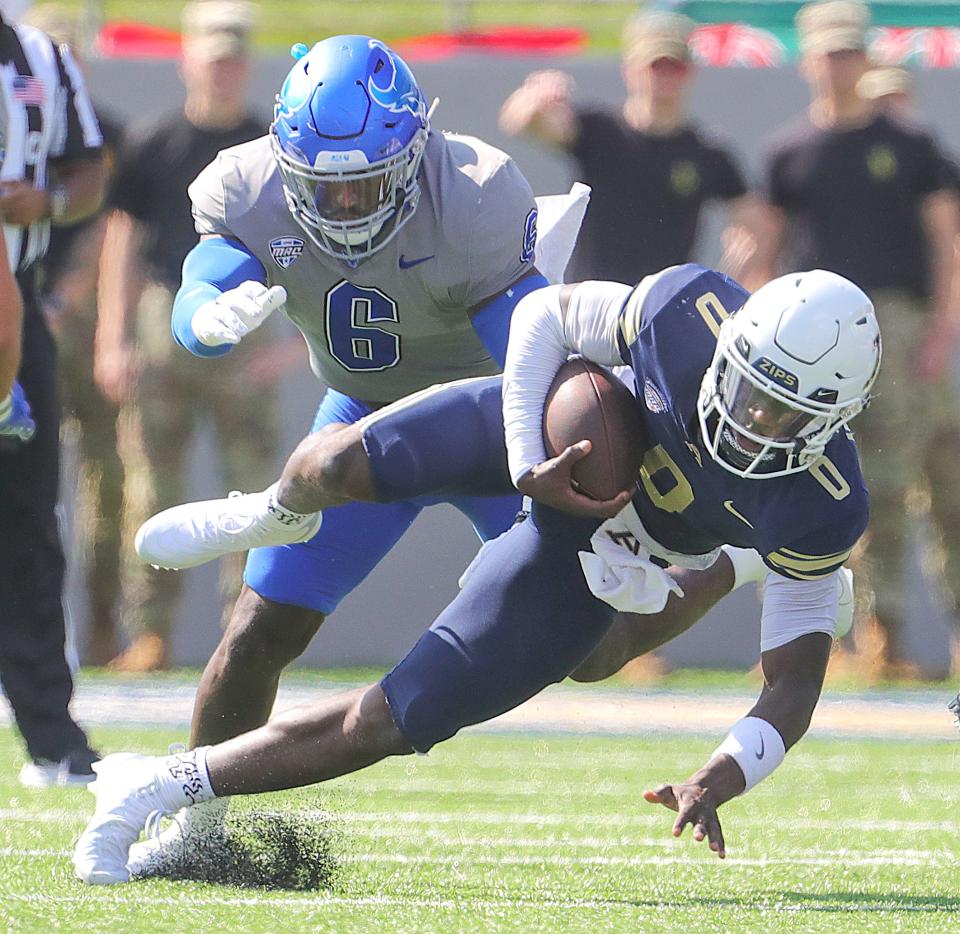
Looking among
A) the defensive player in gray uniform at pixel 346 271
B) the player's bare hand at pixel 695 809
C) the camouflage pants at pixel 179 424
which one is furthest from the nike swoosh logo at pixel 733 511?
the camouflage pants at pixel 179 424

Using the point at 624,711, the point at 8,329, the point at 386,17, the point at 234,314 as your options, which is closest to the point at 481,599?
the point at 234,314

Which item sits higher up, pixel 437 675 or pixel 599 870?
pixel 437 675

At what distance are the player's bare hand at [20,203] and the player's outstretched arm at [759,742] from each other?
90.0 inches

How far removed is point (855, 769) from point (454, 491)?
6.99ft

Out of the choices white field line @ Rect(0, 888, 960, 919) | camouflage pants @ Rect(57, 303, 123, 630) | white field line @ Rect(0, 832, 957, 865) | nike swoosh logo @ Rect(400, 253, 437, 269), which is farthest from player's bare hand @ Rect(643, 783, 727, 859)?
camouflage pants @ Rect(57, 303, 123, 630)

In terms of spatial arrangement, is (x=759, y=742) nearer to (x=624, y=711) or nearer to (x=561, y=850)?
(x=561, y=850)

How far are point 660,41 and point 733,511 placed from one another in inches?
147

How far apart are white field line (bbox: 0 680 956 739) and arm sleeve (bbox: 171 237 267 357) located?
→ 89.7 inches

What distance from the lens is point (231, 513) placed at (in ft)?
14.1

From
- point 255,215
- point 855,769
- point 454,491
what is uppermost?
point 255,215

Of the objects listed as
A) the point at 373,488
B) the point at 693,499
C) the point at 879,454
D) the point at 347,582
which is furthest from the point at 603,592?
the point at 879,454

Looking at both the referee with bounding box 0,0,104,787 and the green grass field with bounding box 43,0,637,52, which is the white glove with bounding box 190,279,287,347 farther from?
the green grass field with bounding box 43,0,637,52

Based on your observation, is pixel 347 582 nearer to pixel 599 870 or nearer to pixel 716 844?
pixel 599 870

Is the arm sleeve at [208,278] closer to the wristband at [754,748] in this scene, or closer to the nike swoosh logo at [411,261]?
the nike swoosh logo at [411,261]
